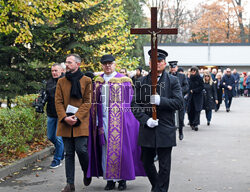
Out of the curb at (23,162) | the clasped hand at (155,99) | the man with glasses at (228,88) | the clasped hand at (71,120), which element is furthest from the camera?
the man with glasses at (228,88)

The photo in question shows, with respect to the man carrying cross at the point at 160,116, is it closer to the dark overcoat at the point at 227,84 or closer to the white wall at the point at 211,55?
the dark overcoat at the point at 227,84

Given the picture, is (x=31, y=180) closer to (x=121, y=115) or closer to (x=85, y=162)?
(x=85, y=162)

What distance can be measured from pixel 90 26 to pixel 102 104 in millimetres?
8240

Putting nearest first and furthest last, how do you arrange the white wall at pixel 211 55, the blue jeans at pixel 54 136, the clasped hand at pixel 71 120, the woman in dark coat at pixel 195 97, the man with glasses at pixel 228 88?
the clasped hand at pixel 71 120 → the blue jeans at pixel 54 136 → the woman in dark coat at pixel 195 97 → the man with glasses at pixel 228 88 → the white wall at pixel 211 55

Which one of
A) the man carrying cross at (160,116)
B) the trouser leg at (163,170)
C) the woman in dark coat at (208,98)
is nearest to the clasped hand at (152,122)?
the man carrying cross at (160,116)

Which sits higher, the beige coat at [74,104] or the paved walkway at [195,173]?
the beige coat at [74,104]

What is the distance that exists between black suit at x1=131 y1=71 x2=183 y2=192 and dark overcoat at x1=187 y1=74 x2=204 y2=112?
8734 millimetres

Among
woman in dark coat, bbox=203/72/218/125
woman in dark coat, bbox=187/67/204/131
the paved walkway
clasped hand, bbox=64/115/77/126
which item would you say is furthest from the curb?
woman in dark coat, bbox=203/72/218/125

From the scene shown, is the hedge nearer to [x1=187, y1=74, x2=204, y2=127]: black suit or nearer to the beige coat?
the beige coat

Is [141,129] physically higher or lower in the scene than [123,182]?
higher

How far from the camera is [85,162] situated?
6727 mm

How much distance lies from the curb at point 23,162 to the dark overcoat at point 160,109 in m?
3.07

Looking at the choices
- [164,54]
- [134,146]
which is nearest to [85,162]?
[134,146]

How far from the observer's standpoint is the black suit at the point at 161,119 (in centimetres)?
559
